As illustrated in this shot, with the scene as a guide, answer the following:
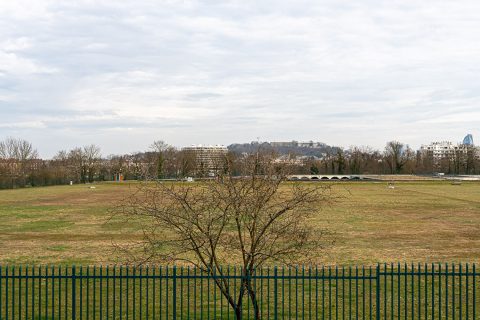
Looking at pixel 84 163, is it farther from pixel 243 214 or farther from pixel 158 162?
pixel 243 214

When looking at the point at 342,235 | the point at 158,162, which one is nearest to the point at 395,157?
the point at 158,162

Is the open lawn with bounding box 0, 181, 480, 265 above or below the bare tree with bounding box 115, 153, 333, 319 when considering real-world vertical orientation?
below

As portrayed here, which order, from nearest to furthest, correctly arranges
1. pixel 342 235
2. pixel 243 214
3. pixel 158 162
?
pixel 243 214
pixel 342 235
pixel 158 162

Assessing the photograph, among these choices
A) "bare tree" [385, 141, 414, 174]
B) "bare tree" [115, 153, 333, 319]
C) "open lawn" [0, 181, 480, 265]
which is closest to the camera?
"bare tree" [115, 153, 333, 319]

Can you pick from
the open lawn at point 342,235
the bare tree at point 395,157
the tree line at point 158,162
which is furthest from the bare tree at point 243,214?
the bare tree at point 395,157

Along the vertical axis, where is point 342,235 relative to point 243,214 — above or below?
below

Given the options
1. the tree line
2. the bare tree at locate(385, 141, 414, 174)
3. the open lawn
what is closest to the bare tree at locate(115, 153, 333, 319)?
the open lawn

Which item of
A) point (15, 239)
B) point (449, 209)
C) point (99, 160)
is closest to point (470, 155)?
point (99, 160)

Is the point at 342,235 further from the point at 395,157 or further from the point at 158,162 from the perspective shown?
the point at 395,157

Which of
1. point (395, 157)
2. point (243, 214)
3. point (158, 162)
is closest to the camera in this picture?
point (243, 214)

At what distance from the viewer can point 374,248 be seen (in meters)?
27.6

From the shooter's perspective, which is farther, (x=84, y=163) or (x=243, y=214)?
(x=84, y=163)

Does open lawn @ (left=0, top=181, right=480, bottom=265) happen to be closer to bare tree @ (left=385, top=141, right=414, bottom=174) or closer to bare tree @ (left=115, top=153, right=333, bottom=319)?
bare tree @ (left=115, top=153, right=333, bottom=319)

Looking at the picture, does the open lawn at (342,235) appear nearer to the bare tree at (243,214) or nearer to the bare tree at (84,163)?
the bare tree at (243,214)
